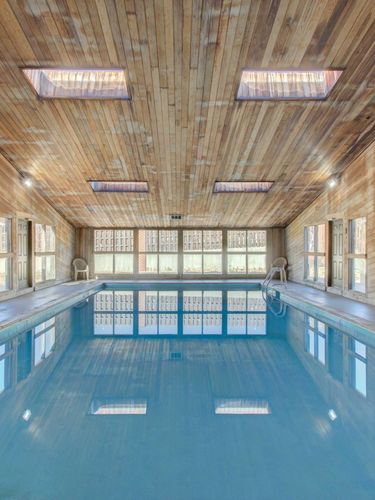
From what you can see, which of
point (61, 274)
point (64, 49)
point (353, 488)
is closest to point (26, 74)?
point (64, 49)

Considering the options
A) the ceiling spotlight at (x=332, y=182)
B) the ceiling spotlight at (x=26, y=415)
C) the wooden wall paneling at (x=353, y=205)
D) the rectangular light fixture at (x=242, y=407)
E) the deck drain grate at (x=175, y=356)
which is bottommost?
the ceiling spotlight at (x=26, y=415)

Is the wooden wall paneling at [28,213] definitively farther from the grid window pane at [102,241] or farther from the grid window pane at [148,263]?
the grid window pane at [148,263]

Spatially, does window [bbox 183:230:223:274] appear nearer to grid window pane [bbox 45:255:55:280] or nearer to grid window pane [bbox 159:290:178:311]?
grid window pane [bbox 159:290:178:311]

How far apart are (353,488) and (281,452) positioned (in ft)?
1.51

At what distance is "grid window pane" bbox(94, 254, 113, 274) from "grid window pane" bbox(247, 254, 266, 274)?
4.71 meters

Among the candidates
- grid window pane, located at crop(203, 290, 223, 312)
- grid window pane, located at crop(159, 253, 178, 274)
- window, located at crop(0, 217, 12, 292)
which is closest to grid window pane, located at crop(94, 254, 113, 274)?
grid window pane, located at crop(159, 253, 178, 274)

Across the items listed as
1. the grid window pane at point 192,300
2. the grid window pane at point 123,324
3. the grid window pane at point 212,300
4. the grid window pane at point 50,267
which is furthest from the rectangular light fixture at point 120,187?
the grid window pane at point 123,324

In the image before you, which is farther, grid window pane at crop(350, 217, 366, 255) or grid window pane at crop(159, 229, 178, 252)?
grid window pane at crop(159, 229, 178, 252)

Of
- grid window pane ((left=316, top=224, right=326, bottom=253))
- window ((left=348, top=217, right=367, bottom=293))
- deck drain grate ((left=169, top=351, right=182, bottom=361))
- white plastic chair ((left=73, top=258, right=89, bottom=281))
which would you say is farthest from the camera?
white plastic chair ((left=73, top=258, right=89, bottom=281))

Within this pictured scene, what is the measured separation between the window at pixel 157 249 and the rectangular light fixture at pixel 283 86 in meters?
7.62

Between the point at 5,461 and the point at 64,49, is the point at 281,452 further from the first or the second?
the point at 64,49

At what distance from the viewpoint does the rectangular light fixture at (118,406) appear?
2916 millimetres

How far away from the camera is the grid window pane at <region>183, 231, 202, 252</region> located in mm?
12523

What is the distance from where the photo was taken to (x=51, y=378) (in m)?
3.74
